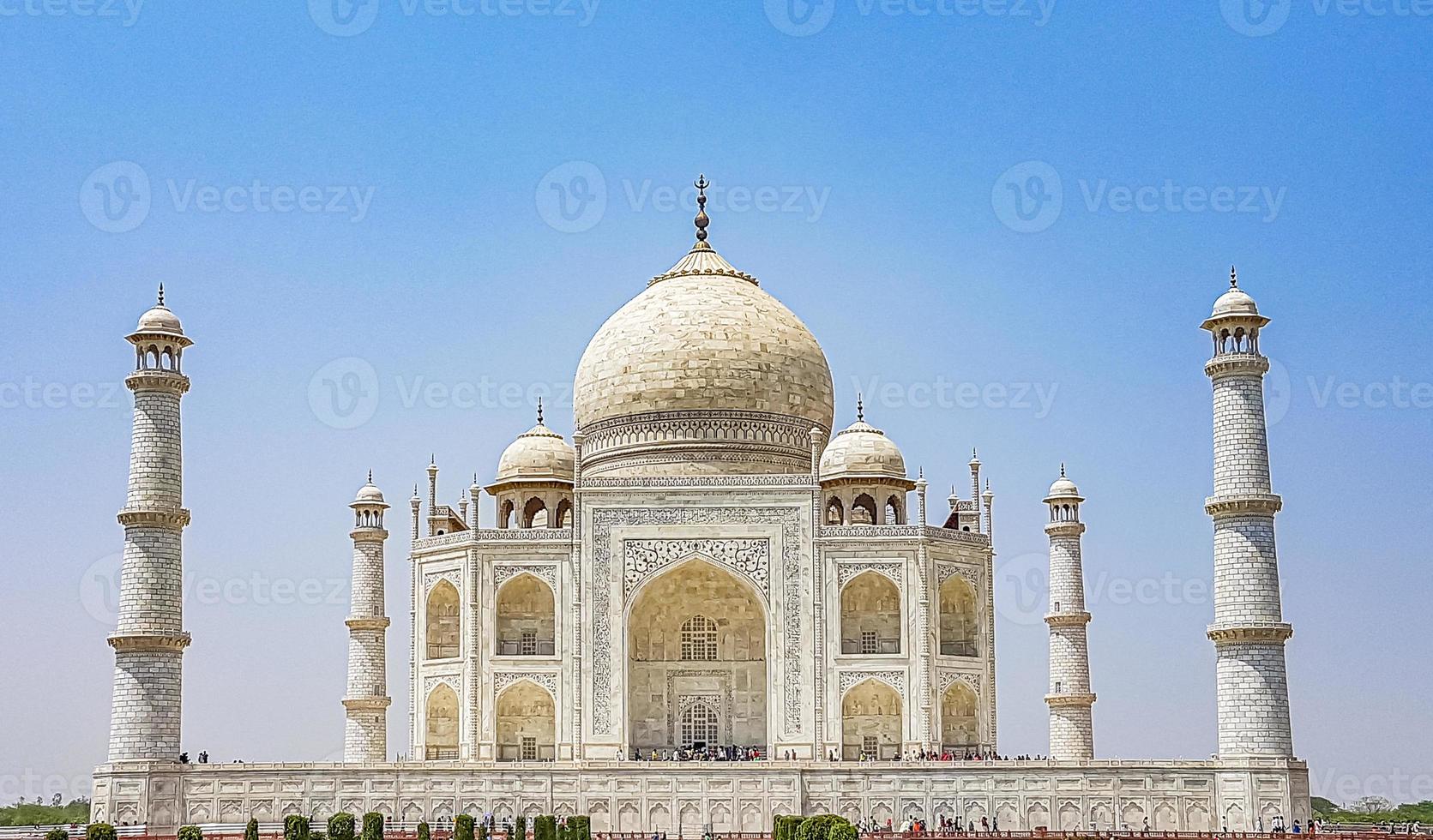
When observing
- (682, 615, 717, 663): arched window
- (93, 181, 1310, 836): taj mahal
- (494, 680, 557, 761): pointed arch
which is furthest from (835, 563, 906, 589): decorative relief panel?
(494, 680, 557, 761): pointed arch

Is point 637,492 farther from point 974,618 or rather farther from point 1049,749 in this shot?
point 1049,749

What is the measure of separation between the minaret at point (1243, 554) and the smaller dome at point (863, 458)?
20.4ft

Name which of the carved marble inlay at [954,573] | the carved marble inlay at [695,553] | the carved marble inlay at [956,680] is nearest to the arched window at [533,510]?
the carved marble inlay at [695,553]

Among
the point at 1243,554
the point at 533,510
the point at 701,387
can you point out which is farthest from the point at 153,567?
the point at 1243,554

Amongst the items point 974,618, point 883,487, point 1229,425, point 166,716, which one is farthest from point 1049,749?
point 166,716

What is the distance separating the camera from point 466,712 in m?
28.8

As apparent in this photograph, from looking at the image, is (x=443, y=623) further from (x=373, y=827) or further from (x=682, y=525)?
(x=373, y=827)

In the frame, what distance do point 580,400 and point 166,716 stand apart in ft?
32.9

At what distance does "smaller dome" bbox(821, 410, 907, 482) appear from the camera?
1196 inches

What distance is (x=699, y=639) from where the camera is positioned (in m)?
30.3

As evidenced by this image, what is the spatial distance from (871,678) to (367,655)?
8546mm

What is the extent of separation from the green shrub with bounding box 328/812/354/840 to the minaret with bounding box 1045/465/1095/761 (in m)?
13.5

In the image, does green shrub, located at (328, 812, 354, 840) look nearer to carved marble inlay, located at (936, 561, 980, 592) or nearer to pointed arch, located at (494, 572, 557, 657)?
pointed arch, located at (494, 572, 557, 657)

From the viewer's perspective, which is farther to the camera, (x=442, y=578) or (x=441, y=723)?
(x=442, y=578)
